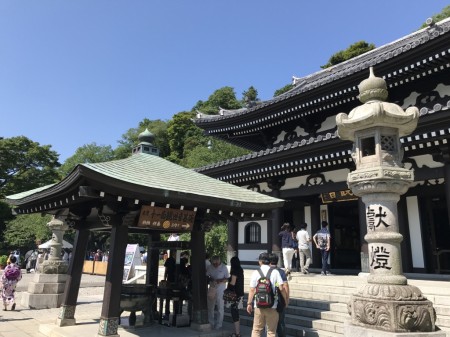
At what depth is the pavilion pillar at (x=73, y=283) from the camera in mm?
8273

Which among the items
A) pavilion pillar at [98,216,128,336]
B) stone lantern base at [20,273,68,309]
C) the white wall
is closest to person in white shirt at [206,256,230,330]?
pavilion pillar at [98,216,128,336]

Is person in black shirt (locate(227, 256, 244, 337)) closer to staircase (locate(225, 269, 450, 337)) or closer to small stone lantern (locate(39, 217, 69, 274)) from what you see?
staircase (locate(225, 269, 450, 337))

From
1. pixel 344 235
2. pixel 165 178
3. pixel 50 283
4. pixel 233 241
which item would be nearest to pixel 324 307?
pixel 165 178

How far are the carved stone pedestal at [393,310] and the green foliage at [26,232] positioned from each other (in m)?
36.0

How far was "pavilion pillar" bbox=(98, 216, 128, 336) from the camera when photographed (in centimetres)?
677

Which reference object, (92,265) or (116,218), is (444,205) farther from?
(92,265)

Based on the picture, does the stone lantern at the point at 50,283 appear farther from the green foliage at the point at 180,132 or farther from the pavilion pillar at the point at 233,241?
the green foliage at the point at 180,132

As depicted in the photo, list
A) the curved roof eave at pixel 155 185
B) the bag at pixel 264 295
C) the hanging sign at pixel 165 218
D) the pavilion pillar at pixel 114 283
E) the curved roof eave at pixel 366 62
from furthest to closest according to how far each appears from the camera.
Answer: the curved roof eave at pixel 366 62, the hanging sign at pixel 165 218, the pavilion pillar at pixel 114 283, the curved roof eave at pixel 155 185, the bag at pixel 264 295

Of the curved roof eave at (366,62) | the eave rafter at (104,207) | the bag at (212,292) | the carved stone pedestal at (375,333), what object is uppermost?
the curved roof eave at (366,62)

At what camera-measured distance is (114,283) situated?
6.96 m

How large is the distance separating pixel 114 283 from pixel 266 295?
3.15 metres

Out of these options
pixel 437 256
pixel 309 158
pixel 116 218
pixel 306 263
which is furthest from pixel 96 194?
pixel 437 256

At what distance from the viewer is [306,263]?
12023mm

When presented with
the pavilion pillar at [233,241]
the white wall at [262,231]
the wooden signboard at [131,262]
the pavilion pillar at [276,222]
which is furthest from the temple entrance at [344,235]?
the wooden signboard at [131,262]
